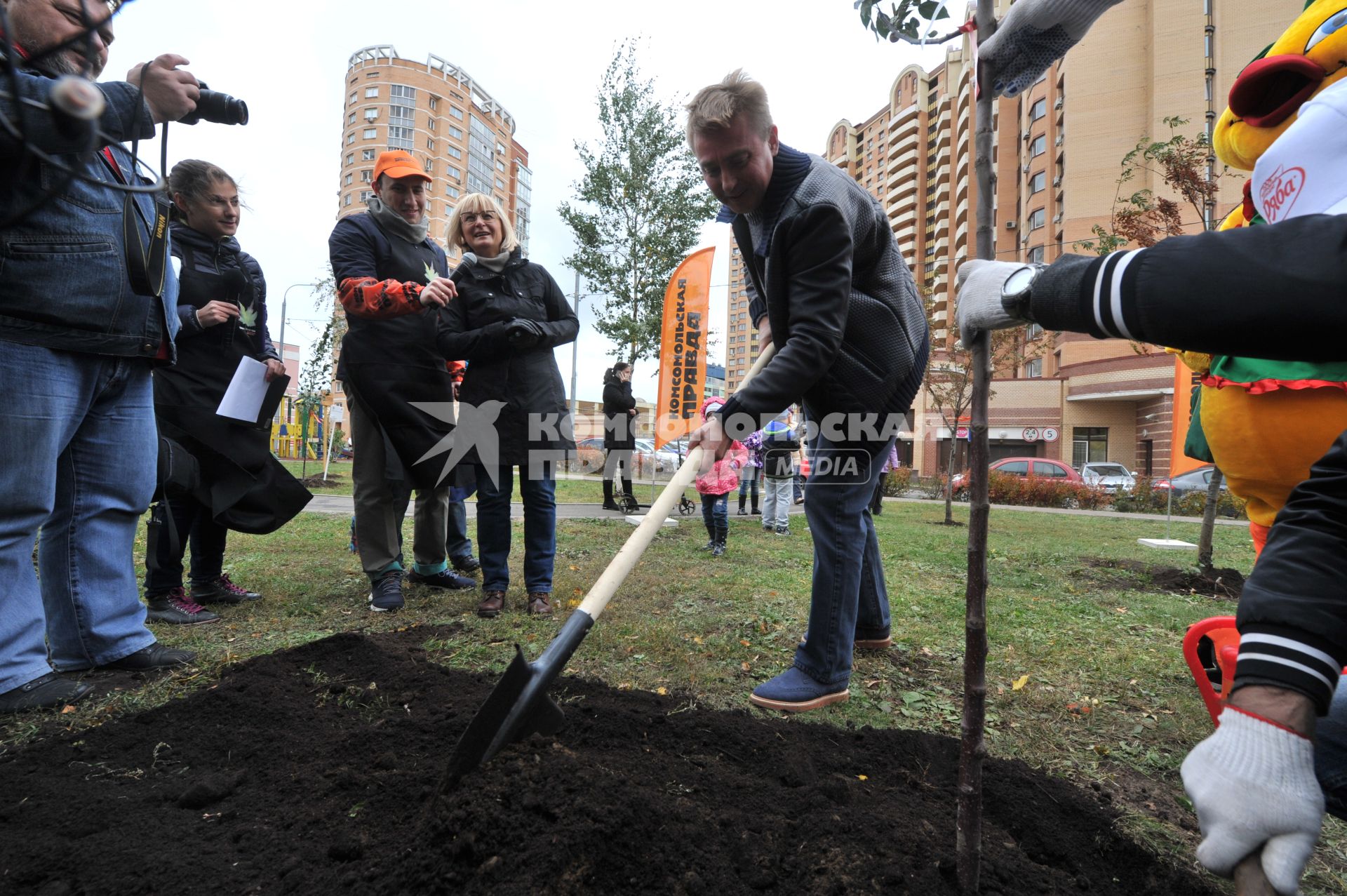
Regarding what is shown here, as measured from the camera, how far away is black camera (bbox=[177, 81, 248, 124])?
218cm

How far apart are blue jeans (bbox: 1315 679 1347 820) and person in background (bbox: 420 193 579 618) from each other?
2786 millimetres

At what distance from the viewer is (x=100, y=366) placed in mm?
2277

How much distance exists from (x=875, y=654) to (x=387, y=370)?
273 centimetres

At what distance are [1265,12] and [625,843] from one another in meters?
44.1

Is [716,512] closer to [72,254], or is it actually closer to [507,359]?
[507,359]

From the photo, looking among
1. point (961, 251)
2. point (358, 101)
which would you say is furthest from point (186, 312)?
point (358, 101)

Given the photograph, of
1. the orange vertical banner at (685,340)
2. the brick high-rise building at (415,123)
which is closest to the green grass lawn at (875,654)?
the orange vertical banner at (685,340)

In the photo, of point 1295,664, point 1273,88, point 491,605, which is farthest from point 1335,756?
point 491,605

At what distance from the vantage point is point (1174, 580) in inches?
209

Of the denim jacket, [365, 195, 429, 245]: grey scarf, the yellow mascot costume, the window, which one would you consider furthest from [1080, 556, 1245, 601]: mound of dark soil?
the window

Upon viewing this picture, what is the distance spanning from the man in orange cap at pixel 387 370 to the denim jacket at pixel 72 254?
114 cm

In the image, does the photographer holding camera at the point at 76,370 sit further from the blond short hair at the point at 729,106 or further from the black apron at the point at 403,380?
the blond short hair at the point at 729,106

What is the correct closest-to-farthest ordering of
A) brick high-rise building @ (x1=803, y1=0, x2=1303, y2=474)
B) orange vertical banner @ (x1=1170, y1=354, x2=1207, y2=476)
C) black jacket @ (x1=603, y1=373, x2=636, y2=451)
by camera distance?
orange vertical banner @ (x1=1170, y1=354, x2=1207, y2=476) → black jacket @ (x1=603, y1=373, x2=636, y2=451) → brick high-rise building @ (x1=803, y1=0, x2=1303, y2=474)

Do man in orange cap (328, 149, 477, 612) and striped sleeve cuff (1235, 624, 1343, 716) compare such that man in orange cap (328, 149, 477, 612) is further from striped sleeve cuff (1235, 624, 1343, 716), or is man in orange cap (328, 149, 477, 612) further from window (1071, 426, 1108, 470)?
window (1071, 426, 1108, 470)
